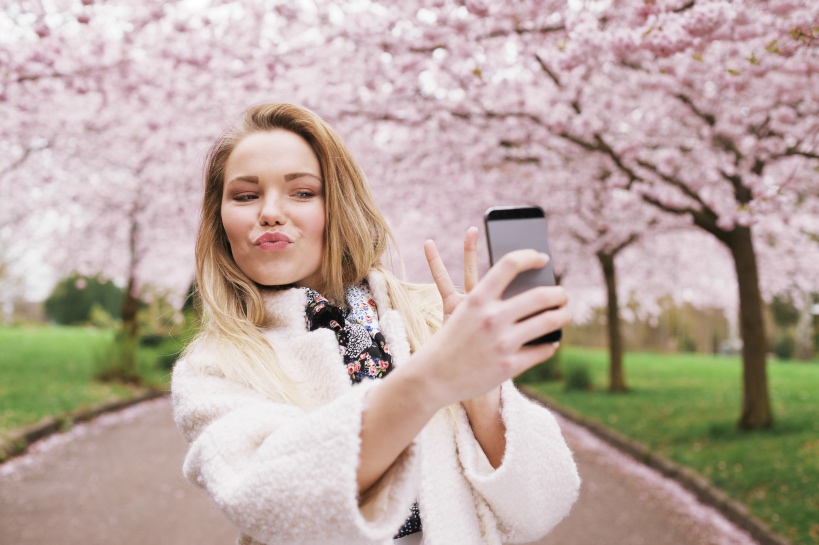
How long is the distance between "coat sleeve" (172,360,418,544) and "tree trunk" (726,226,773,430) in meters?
7.45

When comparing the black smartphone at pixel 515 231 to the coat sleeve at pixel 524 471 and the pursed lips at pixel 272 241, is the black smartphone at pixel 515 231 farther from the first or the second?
the pursed lips at pixel 272 241

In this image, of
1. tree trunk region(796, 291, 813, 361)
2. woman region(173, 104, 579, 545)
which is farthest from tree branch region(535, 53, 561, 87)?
tree trunk region(796, 291, 813, 361)

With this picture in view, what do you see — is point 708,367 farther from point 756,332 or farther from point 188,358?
point 188,358

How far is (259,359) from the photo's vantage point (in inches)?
55.1

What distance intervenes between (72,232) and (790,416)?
1352 centimetres

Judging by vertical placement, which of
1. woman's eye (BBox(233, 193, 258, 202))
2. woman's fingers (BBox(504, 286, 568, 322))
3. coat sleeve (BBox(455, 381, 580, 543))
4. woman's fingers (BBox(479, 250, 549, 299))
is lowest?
coat sleeve (BBox(455, 381, 580, 543))

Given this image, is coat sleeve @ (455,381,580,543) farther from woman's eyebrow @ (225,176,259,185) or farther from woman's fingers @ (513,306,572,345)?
woman's eyebrow @ (225,176,259,185)

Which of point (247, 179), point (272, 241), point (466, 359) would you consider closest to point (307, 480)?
point (466, 359)

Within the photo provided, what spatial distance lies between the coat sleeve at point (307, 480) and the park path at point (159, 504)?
14.9 feet

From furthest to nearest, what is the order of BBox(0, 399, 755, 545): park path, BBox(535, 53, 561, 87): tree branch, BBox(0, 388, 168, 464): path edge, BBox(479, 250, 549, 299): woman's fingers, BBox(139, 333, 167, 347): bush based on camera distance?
BBox(139, 333, 167, 347): bush < BBox(0, 388, 168, 464): path edge < BBox(535, 53, 561, 87): tree branch < BBox(0, 399, 755, 545): park path < BBox(479, 250, 549, 299): woman's fingers

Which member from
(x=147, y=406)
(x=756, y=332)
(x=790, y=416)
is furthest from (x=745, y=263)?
(x=147, y=406)

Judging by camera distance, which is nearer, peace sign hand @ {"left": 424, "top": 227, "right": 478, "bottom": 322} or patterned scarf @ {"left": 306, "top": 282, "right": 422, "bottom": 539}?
peace sign hand @ {"left": 424, "top": 227, "right": 478, "bottom": 322}

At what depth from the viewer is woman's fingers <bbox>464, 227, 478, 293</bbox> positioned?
116 cm

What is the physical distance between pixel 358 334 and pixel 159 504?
221 inches
